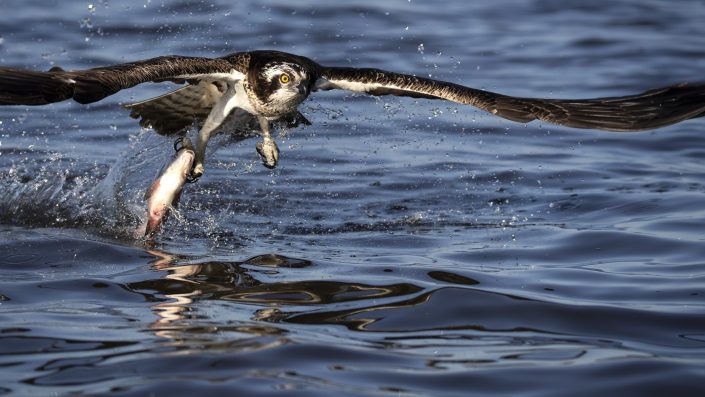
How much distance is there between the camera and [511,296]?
23.6 ft

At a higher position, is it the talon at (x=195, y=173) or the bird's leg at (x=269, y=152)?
the bird's leg at (x=269, y=152)

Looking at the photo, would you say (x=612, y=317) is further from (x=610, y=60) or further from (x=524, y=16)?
(x=524, y=16)

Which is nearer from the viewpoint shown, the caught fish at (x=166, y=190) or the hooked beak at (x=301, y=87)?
the caught fish at (x=166, y=190)

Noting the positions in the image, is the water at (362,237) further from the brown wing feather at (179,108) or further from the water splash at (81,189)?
the brown wing feather at (179,108)

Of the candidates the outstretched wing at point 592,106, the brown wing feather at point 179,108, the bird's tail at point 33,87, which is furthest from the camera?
the brown wing feather at point 179,108

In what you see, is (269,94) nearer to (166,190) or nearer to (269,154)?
(269,154)

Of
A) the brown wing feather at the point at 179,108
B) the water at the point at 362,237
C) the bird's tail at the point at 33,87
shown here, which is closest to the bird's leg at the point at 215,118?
the brown wing feather at the point at 179,108

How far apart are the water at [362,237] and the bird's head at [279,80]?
3.05 ft

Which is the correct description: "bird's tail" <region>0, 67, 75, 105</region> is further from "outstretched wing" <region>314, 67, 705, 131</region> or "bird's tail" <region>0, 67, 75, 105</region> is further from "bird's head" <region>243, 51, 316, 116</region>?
"outstretched wing" <region>314, 67, 705, 131</region>

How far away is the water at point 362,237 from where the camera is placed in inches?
232

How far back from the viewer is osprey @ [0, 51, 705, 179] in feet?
22.8

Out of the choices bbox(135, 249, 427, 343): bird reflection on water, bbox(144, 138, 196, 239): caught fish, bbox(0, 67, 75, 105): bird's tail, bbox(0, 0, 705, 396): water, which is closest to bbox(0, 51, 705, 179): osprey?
bbox(0, 67, 75, 105): bird's tail

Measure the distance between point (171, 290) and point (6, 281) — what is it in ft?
3.26

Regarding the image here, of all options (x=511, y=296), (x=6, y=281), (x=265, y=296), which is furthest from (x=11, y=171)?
(x=511, y=296)
